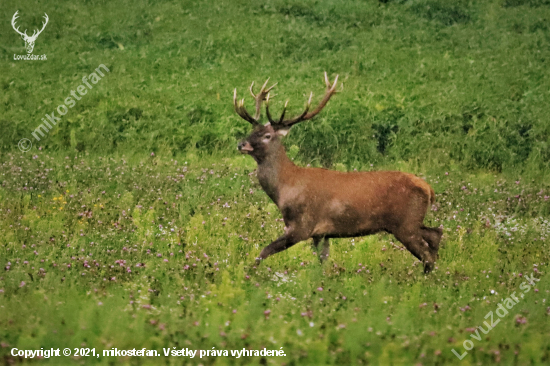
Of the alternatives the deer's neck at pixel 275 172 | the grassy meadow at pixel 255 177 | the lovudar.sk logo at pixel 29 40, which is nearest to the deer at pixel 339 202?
the deer's neck at pixel 275 172

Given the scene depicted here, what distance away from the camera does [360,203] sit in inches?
292

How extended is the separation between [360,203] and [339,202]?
20 centimetres

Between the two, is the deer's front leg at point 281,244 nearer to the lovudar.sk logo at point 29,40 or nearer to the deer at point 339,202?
the deer at point 339,202

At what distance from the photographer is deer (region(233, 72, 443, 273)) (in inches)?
292

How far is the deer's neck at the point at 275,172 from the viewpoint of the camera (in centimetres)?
758

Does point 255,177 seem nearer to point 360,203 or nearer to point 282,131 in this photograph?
point 282,131

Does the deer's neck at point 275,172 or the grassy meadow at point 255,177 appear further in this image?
the deer's neck at point 275,172

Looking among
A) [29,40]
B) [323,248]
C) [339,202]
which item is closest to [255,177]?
[323,248]

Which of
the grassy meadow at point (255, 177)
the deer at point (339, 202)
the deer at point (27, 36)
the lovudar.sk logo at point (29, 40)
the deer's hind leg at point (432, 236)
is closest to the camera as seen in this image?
the grassy meadow at point (255, 177)

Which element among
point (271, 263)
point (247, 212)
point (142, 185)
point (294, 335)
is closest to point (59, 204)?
point (142, 185)

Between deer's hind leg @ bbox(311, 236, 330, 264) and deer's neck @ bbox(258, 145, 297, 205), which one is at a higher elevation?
deer's neck @ bbox(258, 145, 297, 205)

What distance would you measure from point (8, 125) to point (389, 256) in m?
8.84

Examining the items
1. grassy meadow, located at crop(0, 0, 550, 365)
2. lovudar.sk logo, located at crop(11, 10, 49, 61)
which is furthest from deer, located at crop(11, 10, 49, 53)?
grassy meadow, located at crop(0, 0, 550, 365)

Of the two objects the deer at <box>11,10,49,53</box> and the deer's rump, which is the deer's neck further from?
the deer at <box>11,10,49,53</box>
